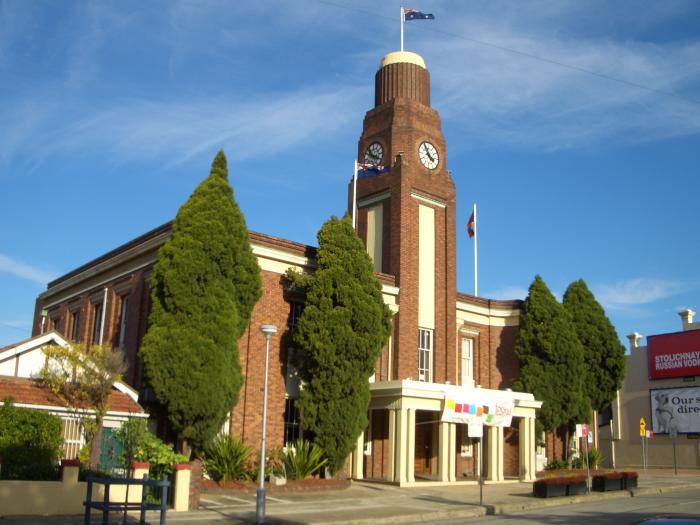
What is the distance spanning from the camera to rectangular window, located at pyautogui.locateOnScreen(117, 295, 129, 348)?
101 ft

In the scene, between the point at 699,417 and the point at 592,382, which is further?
the point at 699,417

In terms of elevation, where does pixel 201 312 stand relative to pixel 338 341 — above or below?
above

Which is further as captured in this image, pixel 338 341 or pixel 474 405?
pixel 474 405

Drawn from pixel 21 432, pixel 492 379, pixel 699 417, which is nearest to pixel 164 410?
pixel 21 432

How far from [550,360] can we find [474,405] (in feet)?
27.6

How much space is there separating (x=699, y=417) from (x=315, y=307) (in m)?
30.6

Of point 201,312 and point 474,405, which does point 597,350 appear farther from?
point 201,312

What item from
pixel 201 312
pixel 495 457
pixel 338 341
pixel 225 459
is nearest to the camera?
pixel 201 312

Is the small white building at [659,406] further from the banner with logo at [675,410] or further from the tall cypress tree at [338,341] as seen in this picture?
the tall cypress tree at [338,341]

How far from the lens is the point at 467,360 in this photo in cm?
3650

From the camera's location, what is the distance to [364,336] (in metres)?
27.3

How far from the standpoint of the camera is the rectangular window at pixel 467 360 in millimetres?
35969

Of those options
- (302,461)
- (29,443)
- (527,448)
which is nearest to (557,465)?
(527,448)

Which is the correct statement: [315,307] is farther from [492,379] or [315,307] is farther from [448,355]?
[492,379]
